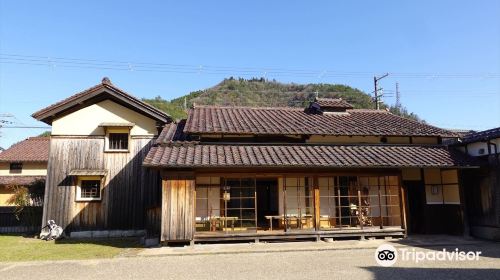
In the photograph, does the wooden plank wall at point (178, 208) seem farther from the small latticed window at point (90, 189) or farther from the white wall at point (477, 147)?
the white wall at point (477, 147)

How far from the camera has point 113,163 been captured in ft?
50.7

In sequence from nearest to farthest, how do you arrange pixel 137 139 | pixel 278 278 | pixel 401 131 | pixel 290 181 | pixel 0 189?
pixel 278 278, pixel 290 181, pixel 401 131, pixel 137 139, pixel 0 189

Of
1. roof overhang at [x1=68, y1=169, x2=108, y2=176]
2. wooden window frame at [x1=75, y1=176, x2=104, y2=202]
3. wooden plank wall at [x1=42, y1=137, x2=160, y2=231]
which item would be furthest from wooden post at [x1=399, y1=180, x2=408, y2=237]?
wooden window frame at [x1=75, y1=176, x2=104, y2=202]

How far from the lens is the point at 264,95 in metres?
72.2

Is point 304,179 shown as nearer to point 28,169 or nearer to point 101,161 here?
point 101,161

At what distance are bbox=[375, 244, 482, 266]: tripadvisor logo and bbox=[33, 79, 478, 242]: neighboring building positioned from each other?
2206 millimetres

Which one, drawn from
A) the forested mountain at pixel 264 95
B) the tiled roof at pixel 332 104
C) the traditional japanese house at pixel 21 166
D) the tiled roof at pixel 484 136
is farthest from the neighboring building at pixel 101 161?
the forested mountain at pixel 264 95

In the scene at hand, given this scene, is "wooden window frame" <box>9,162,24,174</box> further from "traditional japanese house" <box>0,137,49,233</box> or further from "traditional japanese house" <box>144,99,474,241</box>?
"traditional japanese house" <box>144,99,474,241</box>

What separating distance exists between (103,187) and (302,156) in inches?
336

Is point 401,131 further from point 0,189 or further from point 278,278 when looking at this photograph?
point 0,189

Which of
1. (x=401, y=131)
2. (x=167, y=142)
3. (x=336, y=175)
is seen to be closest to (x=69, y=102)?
(x=167, y=142)

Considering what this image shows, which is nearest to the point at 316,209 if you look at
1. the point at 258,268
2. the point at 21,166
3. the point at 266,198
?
the point at 266,198

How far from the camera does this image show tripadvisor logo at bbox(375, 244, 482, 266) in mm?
9125

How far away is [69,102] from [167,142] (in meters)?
5.67
